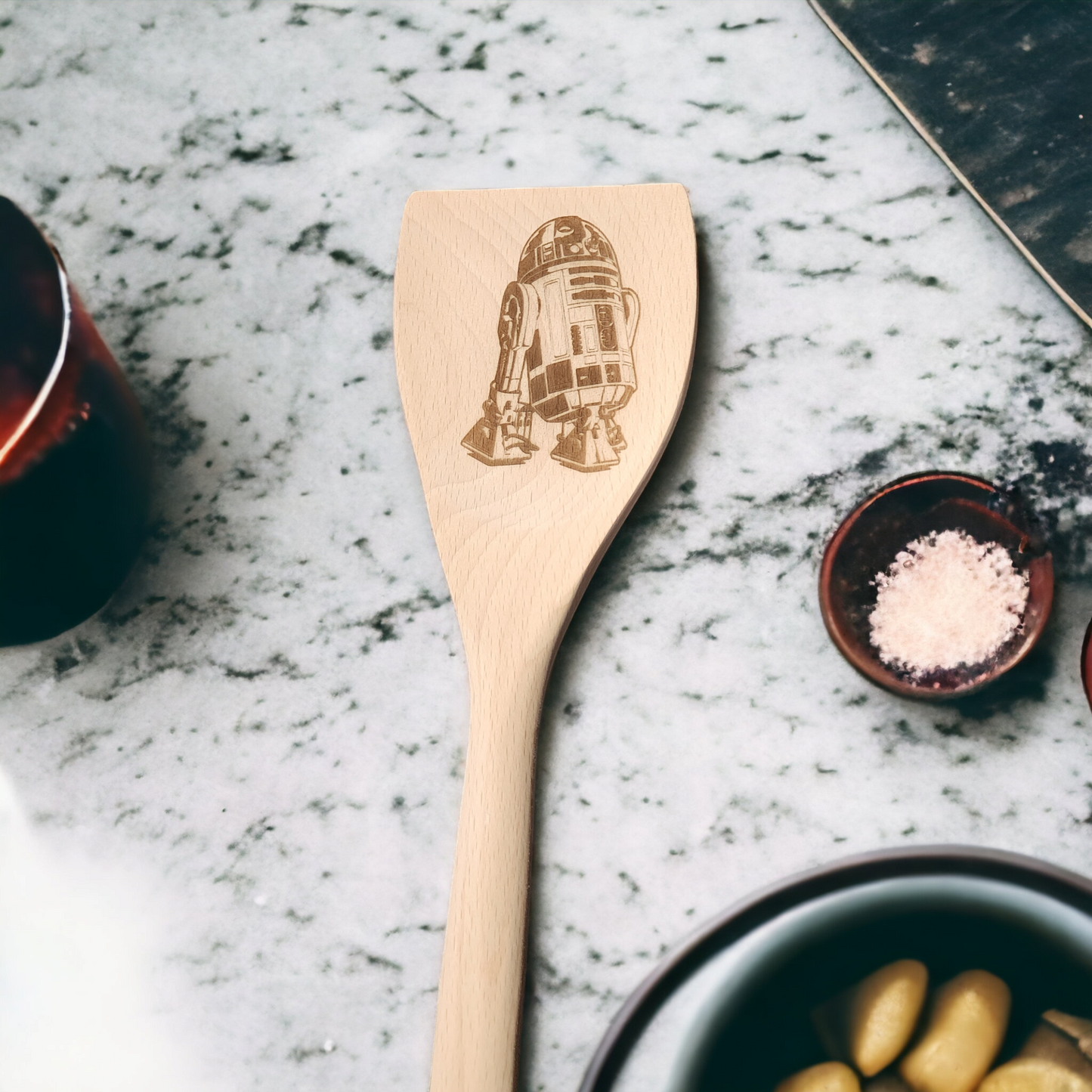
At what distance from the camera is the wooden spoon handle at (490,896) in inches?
14.6

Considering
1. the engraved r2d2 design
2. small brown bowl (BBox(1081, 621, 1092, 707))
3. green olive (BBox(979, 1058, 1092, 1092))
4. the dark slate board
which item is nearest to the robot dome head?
the engraved r2d2 design

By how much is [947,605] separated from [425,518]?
0.88 feet

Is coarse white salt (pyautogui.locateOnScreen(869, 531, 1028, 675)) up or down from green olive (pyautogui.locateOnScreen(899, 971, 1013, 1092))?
up

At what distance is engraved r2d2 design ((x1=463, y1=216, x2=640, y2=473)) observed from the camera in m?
0.43

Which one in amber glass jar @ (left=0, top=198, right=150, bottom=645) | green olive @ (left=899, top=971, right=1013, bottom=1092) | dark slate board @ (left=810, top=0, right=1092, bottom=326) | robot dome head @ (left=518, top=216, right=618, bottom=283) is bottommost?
green olive @ (left=899, top=971, right=1013, bottom=1092)

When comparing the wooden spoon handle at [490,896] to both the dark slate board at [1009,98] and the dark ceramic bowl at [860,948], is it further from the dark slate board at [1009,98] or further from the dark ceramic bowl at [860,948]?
the dark slate board at [1009,98]

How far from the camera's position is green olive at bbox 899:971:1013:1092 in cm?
34

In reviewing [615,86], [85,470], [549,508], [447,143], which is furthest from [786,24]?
[85,470]

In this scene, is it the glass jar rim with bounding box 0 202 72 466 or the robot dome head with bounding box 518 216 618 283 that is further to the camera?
the robot dome head with bounding box 518 216 618 283

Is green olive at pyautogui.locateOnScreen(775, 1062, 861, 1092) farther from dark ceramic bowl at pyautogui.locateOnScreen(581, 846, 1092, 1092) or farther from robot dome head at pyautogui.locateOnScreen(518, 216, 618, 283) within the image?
robot dome head at pyautogui.locateOnScreen(518, 216, 618, 283)

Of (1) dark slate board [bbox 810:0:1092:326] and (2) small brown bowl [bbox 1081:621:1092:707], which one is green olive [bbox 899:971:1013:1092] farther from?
(1) dark slate board [bbox 810:0:1092:326]

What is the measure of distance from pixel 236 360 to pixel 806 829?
15.4 inches

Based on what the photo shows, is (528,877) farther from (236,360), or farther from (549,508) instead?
(236,360)

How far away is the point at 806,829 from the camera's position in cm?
41
